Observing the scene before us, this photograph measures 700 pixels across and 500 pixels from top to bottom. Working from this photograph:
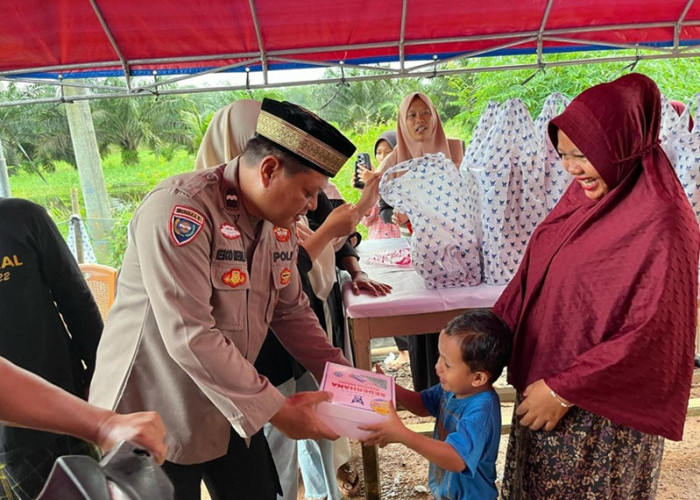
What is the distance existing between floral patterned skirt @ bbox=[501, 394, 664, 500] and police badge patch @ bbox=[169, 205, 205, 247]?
3.76 ft

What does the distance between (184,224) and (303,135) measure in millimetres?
331

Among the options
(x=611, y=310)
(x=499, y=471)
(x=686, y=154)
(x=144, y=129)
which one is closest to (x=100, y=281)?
(x=499, y=471)

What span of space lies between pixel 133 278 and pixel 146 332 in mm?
133

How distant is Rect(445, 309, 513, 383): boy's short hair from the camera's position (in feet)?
5.08

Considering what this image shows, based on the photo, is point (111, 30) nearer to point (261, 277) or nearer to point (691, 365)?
point (261, 277)

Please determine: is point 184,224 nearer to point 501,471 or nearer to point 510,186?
point 510,186

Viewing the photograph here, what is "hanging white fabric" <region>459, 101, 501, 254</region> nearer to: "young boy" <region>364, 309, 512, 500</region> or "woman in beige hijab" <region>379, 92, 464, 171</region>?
"young boy" <region>364, 309, 512, 500</region>

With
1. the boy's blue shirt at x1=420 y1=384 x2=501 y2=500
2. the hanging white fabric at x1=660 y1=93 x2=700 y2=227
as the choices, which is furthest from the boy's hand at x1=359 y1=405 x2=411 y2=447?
the hanging white fabric at x1=660 y1=93 x2=700 y2=227

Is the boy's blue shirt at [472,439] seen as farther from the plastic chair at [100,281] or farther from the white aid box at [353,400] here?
the plastic chair at [100,281]

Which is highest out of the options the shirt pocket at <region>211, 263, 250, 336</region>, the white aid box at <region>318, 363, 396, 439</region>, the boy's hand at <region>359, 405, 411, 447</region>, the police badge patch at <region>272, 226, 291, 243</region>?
the police badge patch at <region>272, 226, 291, 243</region>

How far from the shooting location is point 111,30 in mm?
2578

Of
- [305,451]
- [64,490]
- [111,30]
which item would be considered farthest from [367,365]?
[111,30]

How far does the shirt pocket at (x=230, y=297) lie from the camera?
1.30 meters

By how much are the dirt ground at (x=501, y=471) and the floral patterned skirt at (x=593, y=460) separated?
1.21 metres
